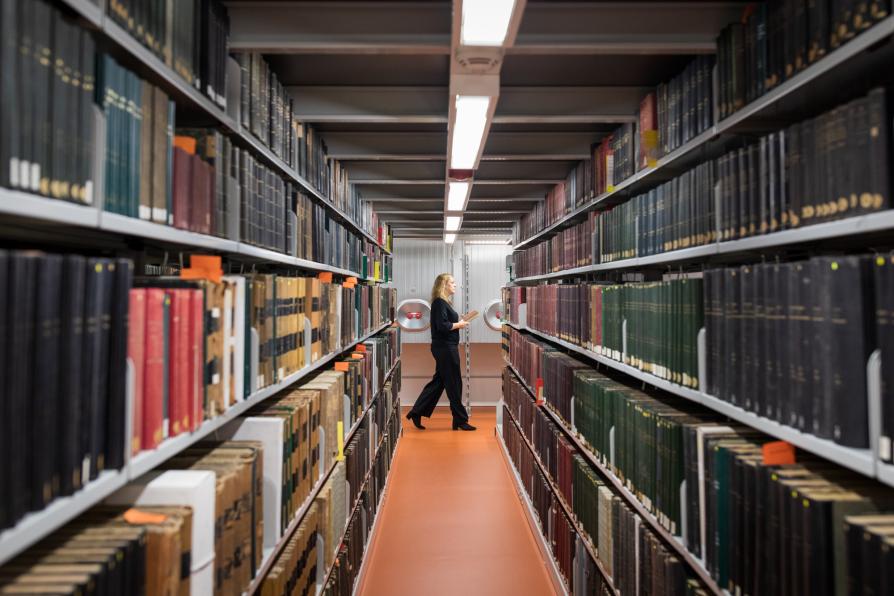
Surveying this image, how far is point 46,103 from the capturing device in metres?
0.81

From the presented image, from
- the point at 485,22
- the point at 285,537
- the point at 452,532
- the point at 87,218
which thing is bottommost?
the point at 452,532

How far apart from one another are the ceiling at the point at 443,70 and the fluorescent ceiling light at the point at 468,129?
0.10 metres

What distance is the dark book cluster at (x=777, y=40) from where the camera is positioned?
1.11 metres

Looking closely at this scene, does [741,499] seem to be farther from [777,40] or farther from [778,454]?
[777,40]

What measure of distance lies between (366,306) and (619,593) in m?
2.58

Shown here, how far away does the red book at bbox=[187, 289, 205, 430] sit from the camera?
119 centimetres

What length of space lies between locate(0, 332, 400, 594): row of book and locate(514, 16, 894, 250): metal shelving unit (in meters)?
1.57

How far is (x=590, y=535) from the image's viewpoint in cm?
251

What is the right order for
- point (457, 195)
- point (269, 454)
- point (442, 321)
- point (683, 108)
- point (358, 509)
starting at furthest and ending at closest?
point (442, 321), point (457, 195), point (358, 509), point (683, 108), point (269, 454)

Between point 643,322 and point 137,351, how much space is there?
1679 millimetres

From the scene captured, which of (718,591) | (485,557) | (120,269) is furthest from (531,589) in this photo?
(120,269)

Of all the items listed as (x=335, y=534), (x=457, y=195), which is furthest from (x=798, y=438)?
(x=457, y=195)

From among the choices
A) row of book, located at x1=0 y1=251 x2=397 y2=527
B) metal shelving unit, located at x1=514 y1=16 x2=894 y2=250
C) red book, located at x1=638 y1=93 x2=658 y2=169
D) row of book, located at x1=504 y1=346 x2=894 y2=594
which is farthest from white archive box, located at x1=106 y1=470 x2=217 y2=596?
red book, located at x1=638 y1=93 x2=658 y2=169

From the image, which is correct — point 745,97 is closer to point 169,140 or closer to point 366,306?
point 169,140
